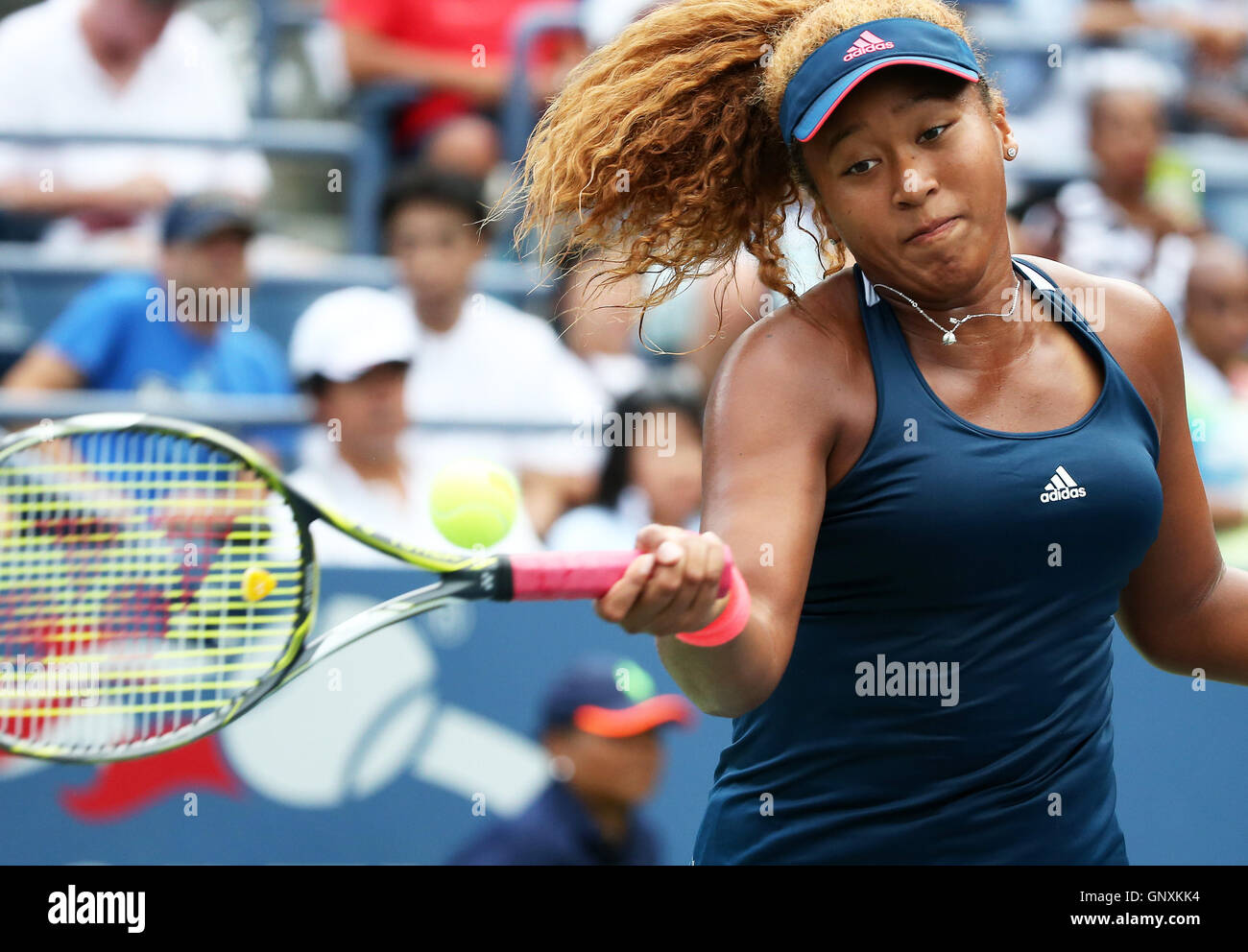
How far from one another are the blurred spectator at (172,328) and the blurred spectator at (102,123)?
249 mm

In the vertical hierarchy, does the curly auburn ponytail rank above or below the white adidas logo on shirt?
above

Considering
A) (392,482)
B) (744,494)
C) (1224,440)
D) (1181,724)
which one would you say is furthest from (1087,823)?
(1224,440)

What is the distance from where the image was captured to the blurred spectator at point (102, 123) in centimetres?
436

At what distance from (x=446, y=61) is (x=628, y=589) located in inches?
137

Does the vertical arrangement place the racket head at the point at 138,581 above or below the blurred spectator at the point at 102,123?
below

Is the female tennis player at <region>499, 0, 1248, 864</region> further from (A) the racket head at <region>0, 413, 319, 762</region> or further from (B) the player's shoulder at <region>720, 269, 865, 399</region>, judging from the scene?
(A) the racket head at <region>0, 413, 319, 762</region>

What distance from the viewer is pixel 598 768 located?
3.52m

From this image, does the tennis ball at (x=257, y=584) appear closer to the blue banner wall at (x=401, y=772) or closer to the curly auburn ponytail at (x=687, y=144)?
the curly auburn ponytail at (x=687, y=144)

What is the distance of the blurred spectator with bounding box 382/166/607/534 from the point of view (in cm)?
406

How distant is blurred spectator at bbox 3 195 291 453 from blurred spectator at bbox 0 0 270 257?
0.25m

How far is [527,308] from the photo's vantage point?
4371 millimetres

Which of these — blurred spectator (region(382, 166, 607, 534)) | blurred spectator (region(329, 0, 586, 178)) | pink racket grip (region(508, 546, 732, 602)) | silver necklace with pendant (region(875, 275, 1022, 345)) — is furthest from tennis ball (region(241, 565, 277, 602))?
blurred spectator (region(329, 0, 586, 178))

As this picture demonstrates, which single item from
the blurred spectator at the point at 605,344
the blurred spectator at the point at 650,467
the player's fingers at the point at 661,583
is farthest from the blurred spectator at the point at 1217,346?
the player's fingers at the point at 661,583

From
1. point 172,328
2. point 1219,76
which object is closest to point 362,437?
point 172,328
